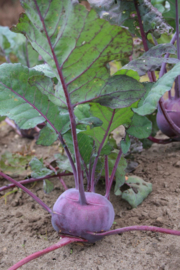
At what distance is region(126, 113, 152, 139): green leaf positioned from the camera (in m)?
0.94

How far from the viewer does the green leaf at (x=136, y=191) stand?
3.66ft

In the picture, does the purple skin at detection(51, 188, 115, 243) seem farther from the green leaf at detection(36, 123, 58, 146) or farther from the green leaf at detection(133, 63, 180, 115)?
the green leaf at detection(133, 63, 180, 115)

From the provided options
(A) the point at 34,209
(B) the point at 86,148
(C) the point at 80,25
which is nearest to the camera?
(C) the point at 80,25

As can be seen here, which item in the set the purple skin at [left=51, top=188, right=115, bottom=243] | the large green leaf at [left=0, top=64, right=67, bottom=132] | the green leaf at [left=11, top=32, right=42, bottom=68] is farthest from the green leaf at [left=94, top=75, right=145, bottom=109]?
the green leaf at [left=11, top=32, right=42, bottom=68]

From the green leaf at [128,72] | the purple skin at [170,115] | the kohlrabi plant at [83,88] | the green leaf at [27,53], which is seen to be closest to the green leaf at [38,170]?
the kohlrabi plant at [83,88]

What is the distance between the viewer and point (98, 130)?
947mm

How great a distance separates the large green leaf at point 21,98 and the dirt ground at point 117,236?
46 cm

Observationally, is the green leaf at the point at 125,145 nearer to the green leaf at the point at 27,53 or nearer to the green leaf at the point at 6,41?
the green leaf at the point at 27,53

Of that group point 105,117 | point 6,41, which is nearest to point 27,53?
point 6,41

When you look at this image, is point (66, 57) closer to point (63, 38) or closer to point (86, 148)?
point (63, 38)

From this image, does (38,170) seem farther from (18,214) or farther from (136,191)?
(136,191)

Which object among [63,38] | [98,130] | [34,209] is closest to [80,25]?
[63,38]

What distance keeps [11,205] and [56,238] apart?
36 centimetres

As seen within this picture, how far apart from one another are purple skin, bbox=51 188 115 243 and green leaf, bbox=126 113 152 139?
27 cm
